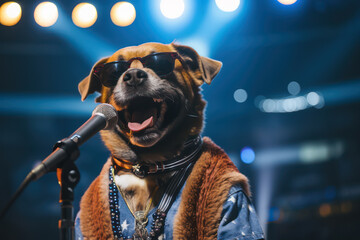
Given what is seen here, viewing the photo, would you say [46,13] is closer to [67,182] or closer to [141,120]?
[141,120]

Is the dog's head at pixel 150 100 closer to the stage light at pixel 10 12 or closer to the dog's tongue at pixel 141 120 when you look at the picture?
the dog's tongue at pixel 141 120

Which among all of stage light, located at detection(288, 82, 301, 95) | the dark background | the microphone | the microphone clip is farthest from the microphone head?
stage light, located at detection(288, 82, 301, 95)

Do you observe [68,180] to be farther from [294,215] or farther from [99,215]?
[294,215]

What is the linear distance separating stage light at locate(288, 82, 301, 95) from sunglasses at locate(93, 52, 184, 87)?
188 cm

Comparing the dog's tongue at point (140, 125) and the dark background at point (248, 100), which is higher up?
the dark background at point (248, 100)

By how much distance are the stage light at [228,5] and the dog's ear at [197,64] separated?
3.47 feet

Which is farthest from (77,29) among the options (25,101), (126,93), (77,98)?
(126,93)

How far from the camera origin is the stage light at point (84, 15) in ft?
8.50

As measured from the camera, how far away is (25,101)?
3.10m

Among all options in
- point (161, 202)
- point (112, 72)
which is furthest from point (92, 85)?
point (161, 202)

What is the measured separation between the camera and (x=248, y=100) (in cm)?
353

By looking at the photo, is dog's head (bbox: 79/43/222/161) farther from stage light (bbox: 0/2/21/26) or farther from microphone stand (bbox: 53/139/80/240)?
stage light (bbox: 0/2/21/26)

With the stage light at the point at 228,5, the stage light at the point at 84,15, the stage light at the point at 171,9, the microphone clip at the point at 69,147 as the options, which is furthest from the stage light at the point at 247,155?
the microphone clip at the point at 69,147

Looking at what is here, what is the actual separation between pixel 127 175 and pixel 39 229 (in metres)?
2.18
